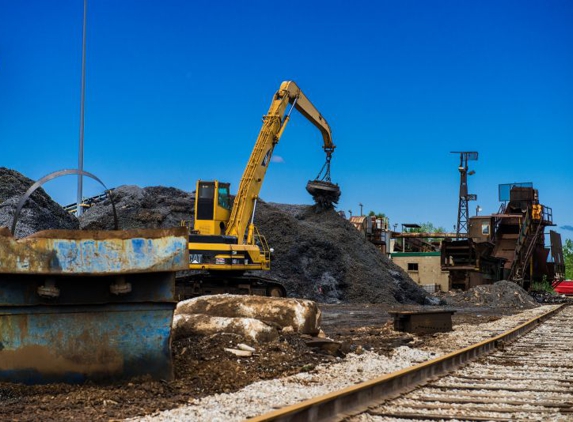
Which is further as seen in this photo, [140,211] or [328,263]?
[140,211]

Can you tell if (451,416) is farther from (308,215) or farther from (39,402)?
(308,215)

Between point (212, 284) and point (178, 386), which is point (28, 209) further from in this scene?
point (178, 386)

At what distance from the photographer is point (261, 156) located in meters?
22.9

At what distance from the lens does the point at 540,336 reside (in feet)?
46.2

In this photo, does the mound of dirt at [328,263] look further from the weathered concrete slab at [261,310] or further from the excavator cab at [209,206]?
the weathered concrete slab at [261,310]

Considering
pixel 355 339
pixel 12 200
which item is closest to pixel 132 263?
pixel 355 339

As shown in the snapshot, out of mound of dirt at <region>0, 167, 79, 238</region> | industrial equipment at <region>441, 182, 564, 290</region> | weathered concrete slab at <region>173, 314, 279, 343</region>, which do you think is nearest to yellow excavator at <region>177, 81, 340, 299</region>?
mound of dirt at <region>0, 167, 79, 238</region>

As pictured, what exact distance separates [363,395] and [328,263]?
82.4 feet

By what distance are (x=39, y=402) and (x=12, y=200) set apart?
20112 millimetres

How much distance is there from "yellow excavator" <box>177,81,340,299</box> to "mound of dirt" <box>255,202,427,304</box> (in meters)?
6.75

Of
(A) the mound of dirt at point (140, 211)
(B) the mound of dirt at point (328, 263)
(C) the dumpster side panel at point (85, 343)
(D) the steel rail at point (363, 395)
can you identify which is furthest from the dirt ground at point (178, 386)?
(A) the mound of dirt at point (140, 211)

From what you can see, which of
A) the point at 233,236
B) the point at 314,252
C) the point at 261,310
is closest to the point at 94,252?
the point at 261,310

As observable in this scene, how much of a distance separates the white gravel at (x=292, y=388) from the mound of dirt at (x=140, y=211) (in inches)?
942

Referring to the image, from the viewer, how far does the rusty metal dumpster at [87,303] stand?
5.96 m
